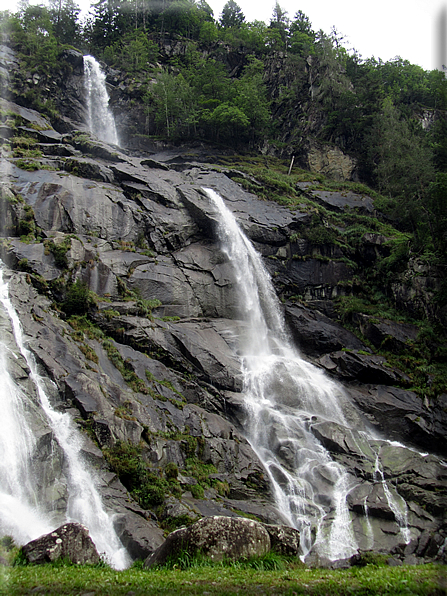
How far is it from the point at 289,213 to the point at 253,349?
15697mm

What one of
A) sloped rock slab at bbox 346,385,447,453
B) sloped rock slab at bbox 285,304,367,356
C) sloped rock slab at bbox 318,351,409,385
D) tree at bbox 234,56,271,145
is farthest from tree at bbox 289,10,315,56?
sloped rock slab at bbox 346,385,447,453

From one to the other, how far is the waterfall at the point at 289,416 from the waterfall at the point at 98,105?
26062mm

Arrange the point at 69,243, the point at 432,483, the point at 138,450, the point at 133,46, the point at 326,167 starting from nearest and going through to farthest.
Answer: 1. the point at 138,450
2. the point at 432,483
3. the point at 69,243
4. the point at 326,167
5. the point at 133,46

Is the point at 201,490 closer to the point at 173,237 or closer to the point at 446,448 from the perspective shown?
the point at 446,448

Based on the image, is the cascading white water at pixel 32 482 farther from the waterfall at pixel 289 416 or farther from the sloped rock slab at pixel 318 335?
the sloped rock slab at pixel 318 335

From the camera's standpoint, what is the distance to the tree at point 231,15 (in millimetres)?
72000

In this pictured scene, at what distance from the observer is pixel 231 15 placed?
72188 millimetres

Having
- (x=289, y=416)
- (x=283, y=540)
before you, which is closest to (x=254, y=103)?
(x=289, y=416)

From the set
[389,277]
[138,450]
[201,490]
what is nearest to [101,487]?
[138,450]

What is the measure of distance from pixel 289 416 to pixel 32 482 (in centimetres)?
1284

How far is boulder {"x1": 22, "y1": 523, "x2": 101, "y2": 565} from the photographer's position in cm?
931

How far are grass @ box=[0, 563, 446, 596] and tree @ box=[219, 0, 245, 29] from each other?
271 feet

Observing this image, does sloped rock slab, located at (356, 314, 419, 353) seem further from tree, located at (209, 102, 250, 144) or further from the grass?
tree, located at (209, 102, 250, 144)

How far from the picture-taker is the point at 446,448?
2223 cm
